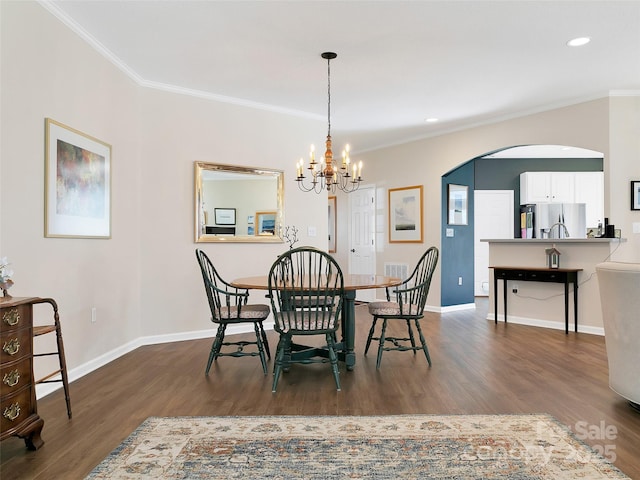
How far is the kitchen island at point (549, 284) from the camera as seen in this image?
4852 millimetres

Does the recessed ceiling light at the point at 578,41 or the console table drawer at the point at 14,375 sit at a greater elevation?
the recessed ceiling light at the point at 578,41

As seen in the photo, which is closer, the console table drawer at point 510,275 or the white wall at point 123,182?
the white wall at point 123,182

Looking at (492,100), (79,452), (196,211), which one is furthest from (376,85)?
(79,452)

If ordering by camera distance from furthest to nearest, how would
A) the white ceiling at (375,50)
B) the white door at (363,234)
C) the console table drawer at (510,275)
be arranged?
the white door at (363,234)
the console table drawer at (510,275)
the white ceiling at (375,50)

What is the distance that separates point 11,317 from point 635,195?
555 centimetres

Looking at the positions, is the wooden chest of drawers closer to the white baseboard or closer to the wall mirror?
the white baseboard

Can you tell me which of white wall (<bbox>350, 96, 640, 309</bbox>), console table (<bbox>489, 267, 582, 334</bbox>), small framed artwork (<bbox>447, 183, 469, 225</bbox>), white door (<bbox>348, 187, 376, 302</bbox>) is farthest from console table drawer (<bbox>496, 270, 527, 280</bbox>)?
white door (<bbox>348, 187, 376, 302</bbox>)

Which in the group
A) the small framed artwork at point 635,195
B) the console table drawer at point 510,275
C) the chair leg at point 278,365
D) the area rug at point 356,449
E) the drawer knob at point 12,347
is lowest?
the area rug at point 356,449

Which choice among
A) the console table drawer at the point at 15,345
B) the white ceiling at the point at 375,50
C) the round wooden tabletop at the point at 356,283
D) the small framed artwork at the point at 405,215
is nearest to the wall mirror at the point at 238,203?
the white ceiling at the point at 375,50

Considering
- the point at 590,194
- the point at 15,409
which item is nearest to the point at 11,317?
the point at 15,409

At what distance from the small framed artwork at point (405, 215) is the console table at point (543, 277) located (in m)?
1.47

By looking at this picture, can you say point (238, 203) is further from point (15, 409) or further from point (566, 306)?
point (566, 306)

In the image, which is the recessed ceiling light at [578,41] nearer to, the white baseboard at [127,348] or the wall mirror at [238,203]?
the wall mirror at [238,203]

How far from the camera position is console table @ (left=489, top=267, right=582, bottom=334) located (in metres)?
4.89
